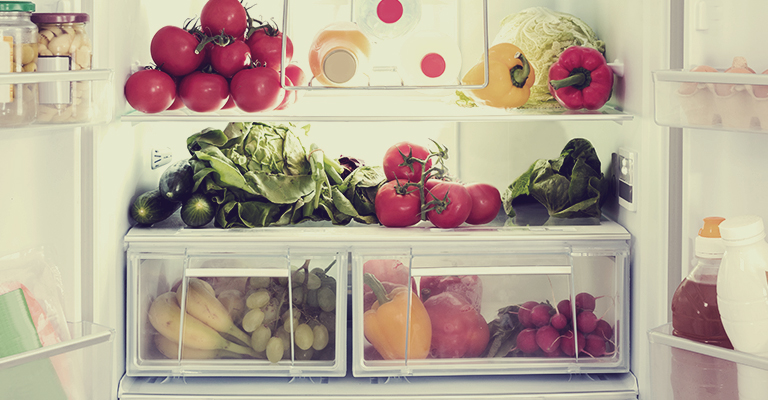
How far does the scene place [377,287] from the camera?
67.7 inches

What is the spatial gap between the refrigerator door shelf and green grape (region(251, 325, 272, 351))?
0.34 ft

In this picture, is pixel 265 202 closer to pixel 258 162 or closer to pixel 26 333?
pixel 258 162

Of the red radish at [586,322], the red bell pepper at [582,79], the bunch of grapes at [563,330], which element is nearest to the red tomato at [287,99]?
the red bell pepper at [582,79]

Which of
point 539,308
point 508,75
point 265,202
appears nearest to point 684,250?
point 539,308

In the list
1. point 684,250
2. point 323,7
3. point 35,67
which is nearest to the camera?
point 35,67

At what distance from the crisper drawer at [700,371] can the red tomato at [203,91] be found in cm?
117

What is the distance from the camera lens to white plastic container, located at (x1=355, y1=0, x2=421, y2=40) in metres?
1.79

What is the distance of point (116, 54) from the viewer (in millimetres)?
1642

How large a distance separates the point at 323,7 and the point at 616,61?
92 centimetres

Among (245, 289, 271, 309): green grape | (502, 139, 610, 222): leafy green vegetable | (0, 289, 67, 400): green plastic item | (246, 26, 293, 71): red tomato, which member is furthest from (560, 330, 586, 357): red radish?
(0, 289, 67, 400): green plastic item

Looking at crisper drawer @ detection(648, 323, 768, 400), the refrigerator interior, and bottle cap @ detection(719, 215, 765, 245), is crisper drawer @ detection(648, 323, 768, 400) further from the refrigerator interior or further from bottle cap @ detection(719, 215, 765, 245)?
the refrigerator interior

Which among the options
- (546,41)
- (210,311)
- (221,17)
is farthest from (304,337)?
→ (546,41)

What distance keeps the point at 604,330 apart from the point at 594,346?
0.05 meters

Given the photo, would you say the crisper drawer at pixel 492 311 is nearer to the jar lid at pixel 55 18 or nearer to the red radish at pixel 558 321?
the red radish at pixel 558 321
